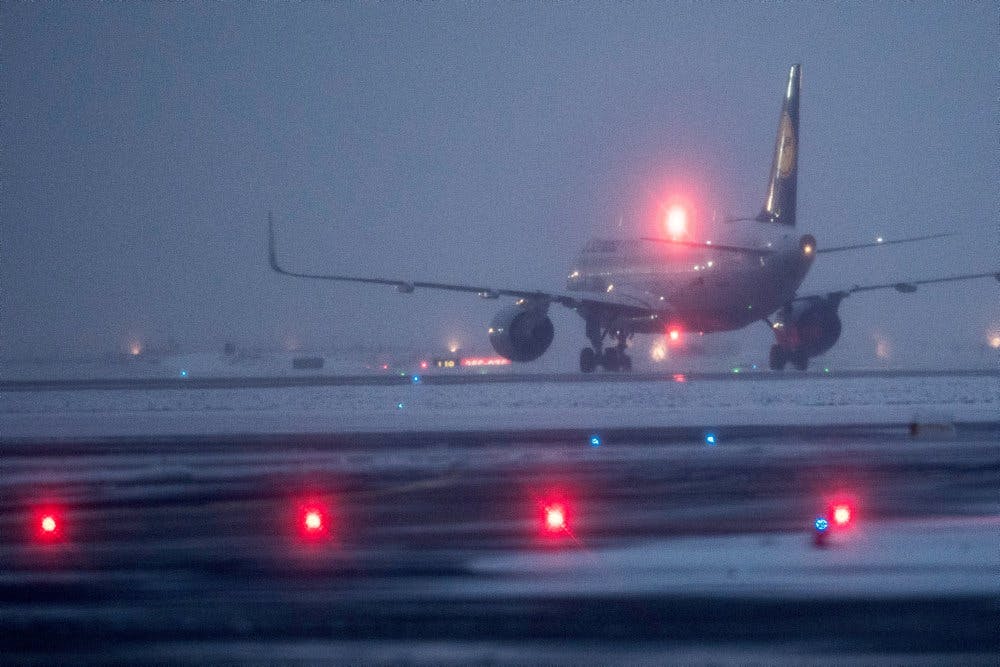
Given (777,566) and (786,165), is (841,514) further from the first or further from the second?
(786,165)

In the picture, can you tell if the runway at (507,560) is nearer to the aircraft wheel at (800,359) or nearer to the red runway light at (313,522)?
the red runway light at (313,522)

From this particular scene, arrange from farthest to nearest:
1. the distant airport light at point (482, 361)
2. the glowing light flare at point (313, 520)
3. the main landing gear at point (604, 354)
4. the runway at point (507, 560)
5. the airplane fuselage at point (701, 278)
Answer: the distant airport light at point (482, 361), the main landing gear at point (604, 354), the airplane fuselage at point (701, 278), the glowing light flare at point (313, 520), the runway at point (507, 560)

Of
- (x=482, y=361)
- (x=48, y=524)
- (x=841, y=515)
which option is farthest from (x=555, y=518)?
(x=482, y=361)

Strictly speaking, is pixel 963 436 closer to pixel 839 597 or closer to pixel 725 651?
pixel 839 597

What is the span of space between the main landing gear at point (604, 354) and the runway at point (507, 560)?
2637cm

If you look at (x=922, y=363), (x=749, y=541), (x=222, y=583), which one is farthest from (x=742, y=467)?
(x=922, y=363)

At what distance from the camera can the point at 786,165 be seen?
4047cm

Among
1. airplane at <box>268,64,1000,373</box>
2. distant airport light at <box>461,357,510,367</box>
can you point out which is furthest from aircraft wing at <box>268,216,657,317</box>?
distant airport light at <box>461,357,510,367</box>

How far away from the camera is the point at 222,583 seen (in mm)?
8297

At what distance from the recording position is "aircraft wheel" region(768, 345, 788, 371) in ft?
140

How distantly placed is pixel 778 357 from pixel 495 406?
1853cm

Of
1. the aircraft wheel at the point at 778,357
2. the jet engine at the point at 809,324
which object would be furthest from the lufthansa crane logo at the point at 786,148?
the aircraft wheel at the point at 778,357

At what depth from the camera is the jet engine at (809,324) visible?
1633 inches

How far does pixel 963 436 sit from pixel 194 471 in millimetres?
12529
